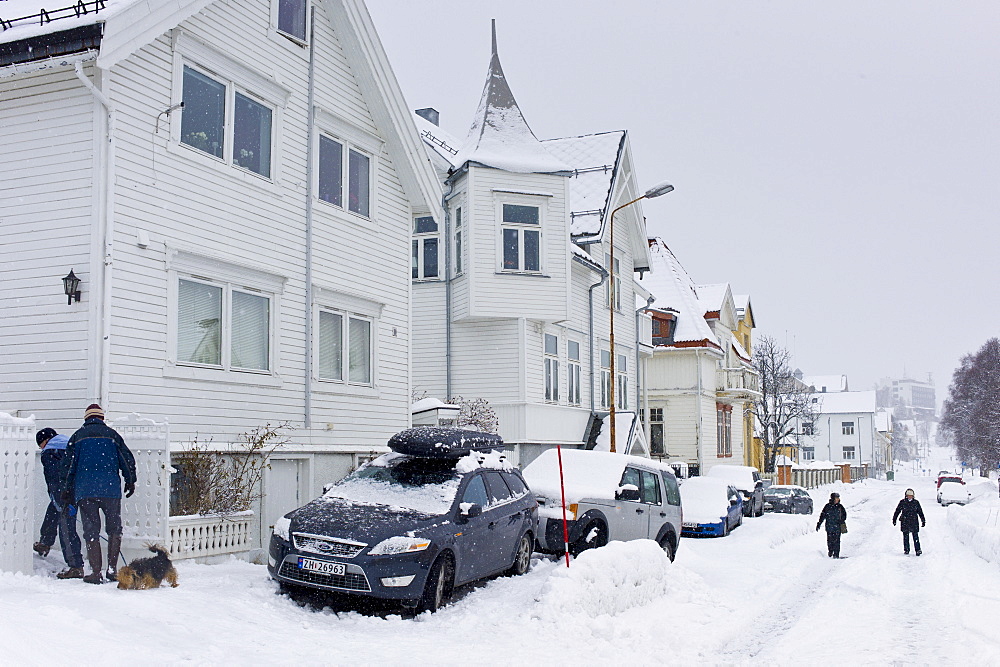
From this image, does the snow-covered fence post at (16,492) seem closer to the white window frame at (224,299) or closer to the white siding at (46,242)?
the white siding at (46,242)

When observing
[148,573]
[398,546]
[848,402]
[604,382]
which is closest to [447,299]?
[604,382]

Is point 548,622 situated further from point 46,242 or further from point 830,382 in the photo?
point 830,382

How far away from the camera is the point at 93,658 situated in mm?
6520

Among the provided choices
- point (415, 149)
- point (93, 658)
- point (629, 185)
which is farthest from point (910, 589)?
point (629, 185)

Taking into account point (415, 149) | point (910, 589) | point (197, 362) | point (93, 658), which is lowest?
point (910, 589)

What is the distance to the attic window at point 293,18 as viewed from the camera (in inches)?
593

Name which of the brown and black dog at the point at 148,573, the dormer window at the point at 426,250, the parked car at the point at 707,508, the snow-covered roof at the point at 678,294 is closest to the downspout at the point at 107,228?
the brown and black dog at the point at 148,573

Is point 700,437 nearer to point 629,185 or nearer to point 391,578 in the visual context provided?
point 629,185

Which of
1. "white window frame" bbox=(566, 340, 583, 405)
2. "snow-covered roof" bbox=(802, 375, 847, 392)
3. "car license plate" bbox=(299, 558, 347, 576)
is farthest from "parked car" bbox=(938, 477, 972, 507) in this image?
"snow-covered roof" bbox=(802, 375, 847, 392)

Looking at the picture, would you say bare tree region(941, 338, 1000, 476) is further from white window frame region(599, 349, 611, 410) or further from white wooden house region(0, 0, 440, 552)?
white wooden house region(0, 0, 440, 552)

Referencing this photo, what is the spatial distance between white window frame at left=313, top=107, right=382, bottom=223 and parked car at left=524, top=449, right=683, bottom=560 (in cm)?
541

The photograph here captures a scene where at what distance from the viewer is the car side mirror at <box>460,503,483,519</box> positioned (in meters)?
10.6

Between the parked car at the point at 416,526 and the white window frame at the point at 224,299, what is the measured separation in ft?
9.23

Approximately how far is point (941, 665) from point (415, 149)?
1226 cm
